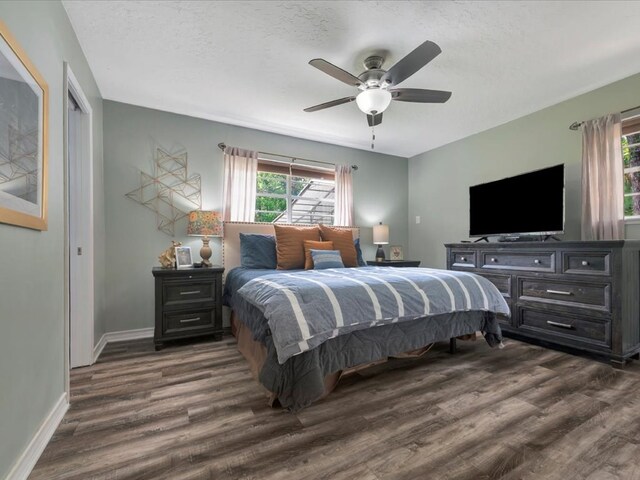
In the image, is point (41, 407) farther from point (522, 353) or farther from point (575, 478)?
point (522, 353)

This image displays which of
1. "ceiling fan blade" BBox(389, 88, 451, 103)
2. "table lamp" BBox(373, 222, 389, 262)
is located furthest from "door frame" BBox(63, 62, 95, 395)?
"table lamp" BBox(373, 222, 389, 262)

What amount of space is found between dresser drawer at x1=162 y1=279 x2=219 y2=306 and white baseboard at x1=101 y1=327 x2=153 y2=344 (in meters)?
0.72

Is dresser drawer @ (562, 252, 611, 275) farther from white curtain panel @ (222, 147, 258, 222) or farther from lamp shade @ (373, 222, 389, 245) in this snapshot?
white curtain panel @ (222, 147, 258, 222)

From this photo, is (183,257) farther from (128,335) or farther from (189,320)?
(128,335)

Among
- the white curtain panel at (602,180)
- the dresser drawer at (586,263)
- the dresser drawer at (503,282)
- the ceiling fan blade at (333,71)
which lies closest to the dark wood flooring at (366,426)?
the dresser drawer at (586,263)

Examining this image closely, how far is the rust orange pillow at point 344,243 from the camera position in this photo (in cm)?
348

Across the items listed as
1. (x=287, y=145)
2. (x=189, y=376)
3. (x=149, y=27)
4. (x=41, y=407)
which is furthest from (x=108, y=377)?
(x=287, y=145)

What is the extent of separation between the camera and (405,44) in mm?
2299

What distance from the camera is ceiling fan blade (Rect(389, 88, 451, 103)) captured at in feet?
7.79

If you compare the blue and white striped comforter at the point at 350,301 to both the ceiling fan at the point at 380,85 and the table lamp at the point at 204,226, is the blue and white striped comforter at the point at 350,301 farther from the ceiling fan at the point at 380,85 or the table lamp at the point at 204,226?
the ceiling fan at the point at 380,85

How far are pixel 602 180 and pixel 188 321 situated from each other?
13.8 feet

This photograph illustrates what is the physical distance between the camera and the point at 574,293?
8.59 ft

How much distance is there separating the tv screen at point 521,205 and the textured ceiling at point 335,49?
34.9 inches

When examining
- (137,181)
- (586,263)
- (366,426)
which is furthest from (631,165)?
(137,181)
